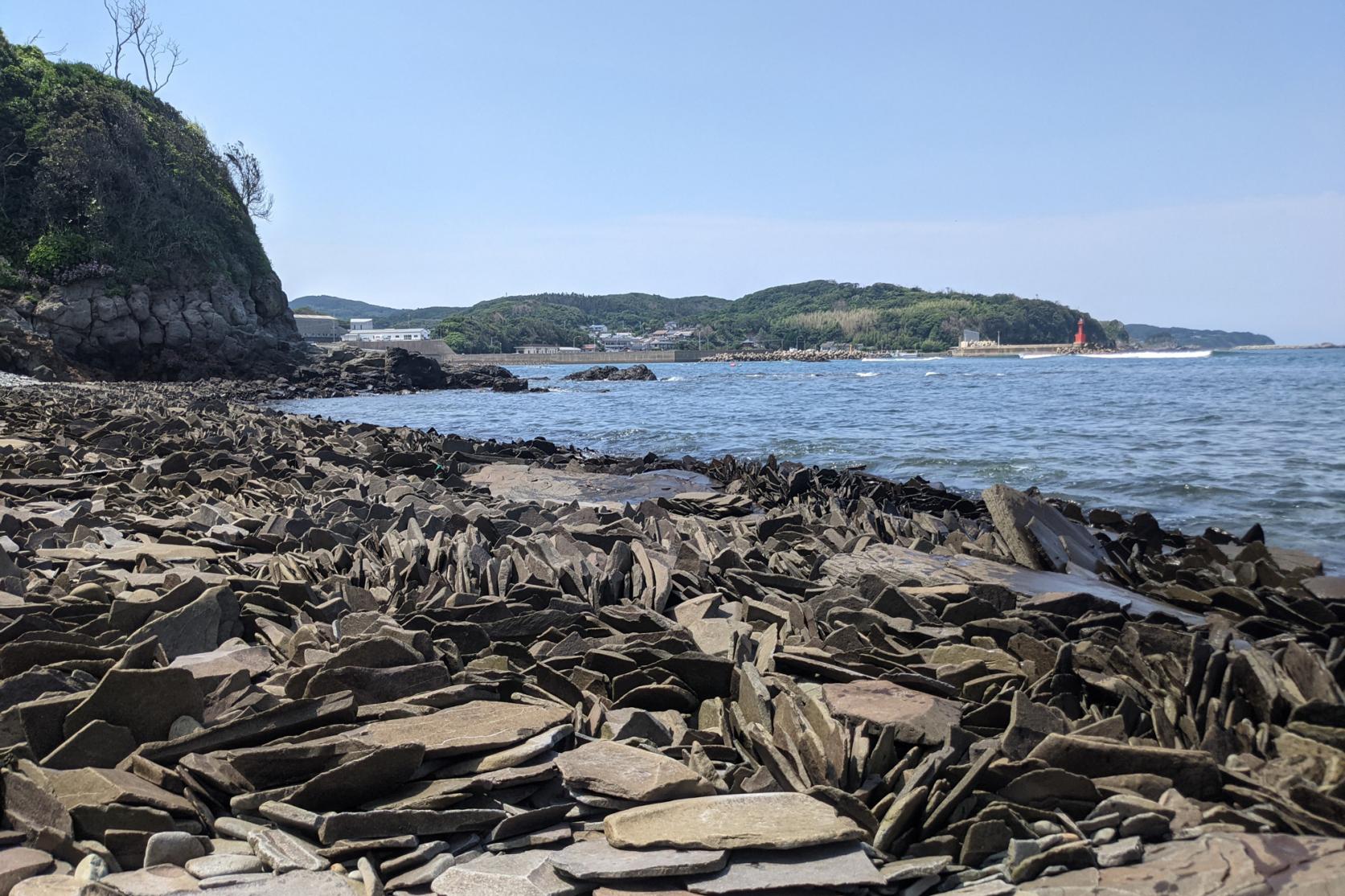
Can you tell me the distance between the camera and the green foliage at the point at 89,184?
4028 centimetres

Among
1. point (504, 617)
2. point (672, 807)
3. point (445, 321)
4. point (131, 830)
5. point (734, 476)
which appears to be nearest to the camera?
point (131, 830)

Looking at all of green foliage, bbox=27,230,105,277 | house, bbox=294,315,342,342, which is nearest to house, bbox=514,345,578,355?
house, bbox=294,315,342,342

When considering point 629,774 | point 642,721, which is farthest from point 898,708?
point 629,774

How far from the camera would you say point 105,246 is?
4062 centimetres

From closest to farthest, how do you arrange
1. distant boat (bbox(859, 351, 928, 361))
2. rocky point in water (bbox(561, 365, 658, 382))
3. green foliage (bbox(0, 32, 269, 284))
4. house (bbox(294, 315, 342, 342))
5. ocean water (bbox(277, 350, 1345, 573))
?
1. ocean water (bbox(277, 350, 1345, 573))
2. green foliage (bbox(0, 32, 269, 284))
3. rocky point in water (bbox(561, 365, 658, 382))
4. house (bbox(294, 315, 342, 342))
5. distant boat (bbox(859, 351, 928, 361))

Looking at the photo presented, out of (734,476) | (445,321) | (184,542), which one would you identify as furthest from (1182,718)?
(445,321)

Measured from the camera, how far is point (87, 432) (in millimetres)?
12523

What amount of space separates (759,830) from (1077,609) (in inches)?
113

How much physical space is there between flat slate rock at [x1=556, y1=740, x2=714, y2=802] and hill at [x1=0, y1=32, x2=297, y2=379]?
39.4 m

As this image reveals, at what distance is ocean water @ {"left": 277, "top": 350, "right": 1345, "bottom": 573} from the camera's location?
1045 centimetres

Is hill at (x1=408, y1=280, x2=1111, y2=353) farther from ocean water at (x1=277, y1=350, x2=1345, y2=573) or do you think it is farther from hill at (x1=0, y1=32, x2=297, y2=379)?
ocean water at (x1=277, y1=350, x2=1345, y2=573)

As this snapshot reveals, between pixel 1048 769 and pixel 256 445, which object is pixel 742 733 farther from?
pixel 256 445

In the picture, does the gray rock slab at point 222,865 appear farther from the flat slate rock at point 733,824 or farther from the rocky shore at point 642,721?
the flat slate rock at point 733,824

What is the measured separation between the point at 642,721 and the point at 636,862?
83 cm
